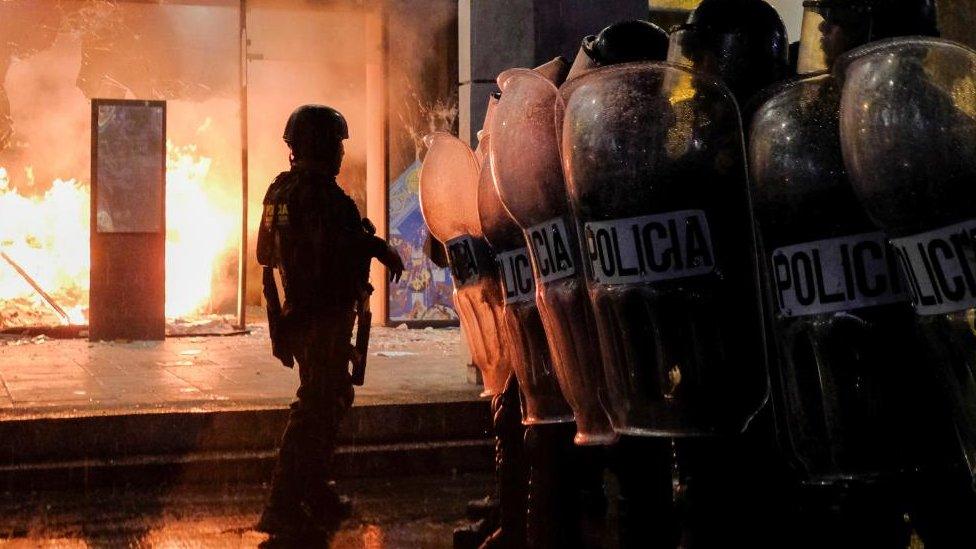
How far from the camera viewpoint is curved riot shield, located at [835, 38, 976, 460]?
209 centimetres

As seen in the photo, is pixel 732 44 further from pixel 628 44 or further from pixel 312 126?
pixel 312 126

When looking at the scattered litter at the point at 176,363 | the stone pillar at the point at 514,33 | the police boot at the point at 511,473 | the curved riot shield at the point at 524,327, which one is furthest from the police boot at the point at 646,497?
the scattered litter at the point at 176,363

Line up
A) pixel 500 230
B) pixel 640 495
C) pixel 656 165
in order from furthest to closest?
pixel 500 230 → pixel 640 495 → pixel 656 165

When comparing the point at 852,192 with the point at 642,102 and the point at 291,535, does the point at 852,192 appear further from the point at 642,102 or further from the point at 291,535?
the point at 291,535

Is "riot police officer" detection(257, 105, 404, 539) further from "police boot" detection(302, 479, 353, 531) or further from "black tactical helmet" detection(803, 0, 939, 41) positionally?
"black tactical helmet" detection(803, 0, 939, 41)

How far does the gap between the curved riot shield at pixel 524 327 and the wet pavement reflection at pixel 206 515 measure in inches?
76.2

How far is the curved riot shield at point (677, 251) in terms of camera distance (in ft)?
8.30

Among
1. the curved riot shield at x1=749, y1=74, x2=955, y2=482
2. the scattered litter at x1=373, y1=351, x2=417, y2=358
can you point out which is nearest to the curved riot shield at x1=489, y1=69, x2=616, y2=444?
the curved riot shield at x1=749, y1=74, x2=955, y2=482

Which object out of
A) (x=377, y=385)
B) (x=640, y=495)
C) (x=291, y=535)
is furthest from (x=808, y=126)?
(x=377, y=385)

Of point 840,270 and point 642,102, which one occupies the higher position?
point 642,102

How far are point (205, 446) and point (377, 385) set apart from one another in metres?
1.80

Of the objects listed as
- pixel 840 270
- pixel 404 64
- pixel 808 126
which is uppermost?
pixel 404 64

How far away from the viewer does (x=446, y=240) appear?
14.2 feet

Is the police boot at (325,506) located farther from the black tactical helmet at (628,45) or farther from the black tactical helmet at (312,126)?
the black tactical helmet at (628,45)
